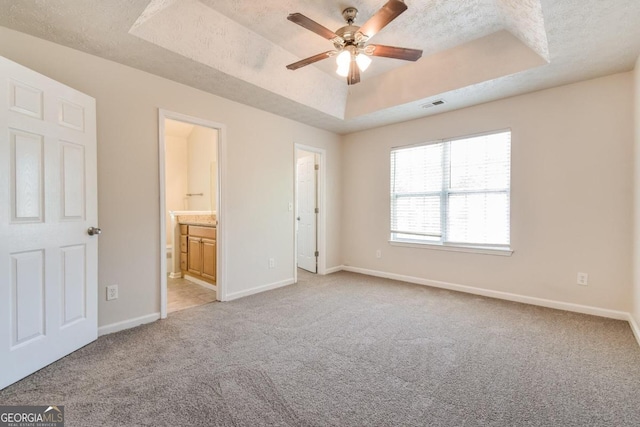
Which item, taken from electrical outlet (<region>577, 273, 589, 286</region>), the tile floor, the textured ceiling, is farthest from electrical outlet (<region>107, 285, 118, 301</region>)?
electrical outlet (<region>577, 273, 589, 286</region>)

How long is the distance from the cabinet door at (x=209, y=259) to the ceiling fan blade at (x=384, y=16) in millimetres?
2989

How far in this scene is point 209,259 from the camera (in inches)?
154

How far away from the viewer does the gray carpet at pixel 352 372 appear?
5.08 ft

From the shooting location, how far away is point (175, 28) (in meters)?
→ 2.36

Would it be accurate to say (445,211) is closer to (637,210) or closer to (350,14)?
(637,210)

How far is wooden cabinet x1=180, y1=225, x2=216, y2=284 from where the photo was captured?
387 cm

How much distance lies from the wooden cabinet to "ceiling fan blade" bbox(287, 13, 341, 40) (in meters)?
2.68

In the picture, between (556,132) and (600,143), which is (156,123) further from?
(600,143)

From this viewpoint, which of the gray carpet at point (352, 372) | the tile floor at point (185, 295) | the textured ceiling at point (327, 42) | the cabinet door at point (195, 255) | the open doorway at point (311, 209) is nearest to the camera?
the gray carpet at point (352, 372)

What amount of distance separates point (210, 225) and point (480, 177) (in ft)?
11.9

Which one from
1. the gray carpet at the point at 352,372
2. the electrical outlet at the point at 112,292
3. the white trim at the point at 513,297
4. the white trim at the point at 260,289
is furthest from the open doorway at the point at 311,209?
the electrical outlet at the point at 112,292

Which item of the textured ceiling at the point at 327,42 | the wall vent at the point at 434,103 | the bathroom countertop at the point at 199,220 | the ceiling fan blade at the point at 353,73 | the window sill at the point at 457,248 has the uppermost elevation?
the textured ceiling at the point at 327,42

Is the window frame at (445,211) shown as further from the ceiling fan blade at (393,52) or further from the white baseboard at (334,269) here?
the ceiling fan blade at (393,52)

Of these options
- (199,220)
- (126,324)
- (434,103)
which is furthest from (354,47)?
(126,324)
